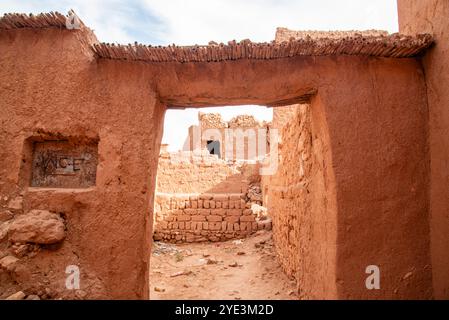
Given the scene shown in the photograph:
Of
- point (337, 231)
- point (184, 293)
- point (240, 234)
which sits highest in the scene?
point (337, 231)

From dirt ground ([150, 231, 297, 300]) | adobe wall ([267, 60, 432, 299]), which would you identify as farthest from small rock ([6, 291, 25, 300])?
adobe wall ([267, 60, 432, 299])

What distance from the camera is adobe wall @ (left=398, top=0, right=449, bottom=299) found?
2861mm

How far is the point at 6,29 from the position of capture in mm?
3205

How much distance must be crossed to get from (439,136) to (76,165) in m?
3.96

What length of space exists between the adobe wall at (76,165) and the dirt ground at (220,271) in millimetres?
2286

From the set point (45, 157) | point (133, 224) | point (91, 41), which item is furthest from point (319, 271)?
point (91, 41)

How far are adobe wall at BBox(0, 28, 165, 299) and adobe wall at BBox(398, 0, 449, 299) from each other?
3.03m

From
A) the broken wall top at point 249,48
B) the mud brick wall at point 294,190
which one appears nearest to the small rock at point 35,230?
the broken wall top at point 249,48

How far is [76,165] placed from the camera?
3.27 m

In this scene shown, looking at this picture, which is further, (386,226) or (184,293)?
(184,293)

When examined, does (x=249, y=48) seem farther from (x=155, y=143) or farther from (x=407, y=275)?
(x=407, y=275)

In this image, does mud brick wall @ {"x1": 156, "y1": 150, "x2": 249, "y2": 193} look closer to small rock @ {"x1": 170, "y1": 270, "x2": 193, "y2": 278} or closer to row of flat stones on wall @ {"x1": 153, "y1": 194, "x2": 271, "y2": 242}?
row of flat stones on wall @ {"x1": 153, "y1": 194, "x2": 271, "y2": 242}

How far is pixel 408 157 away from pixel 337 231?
1.13 metres

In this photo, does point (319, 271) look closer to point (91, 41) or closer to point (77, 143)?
point (77, 143)
